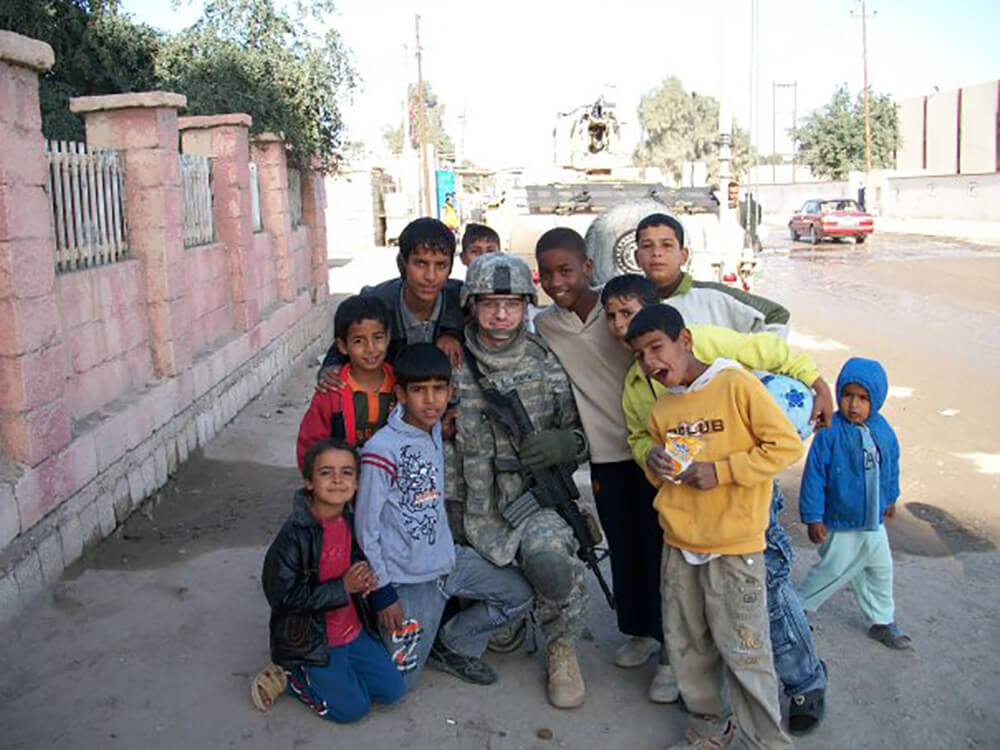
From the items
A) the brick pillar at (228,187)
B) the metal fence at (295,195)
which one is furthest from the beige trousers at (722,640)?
the metal fence at (295,195)

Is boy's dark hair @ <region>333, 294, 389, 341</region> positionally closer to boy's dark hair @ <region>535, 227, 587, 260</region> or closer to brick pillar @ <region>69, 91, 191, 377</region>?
boy's dark hair @ <region>535, 227, 587, 260</region>

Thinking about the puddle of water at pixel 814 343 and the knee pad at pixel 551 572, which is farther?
the puddle of water at pixel 814 343

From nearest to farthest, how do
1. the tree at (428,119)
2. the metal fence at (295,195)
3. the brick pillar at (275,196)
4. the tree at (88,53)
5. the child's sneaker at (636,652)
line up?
the child's sneaker at (636,652)
the brick pillar at (275,196)
the tree at (88,53)
the metal fence at (295,195)
the tree at (428,119)

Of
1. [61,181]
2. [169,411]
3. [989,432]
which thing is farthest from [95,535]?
[989,432]

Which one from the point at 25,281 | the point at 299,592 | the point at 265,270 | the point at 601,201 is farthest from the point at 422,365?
the point at 601,201

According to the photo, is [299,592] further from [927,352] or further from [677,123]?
[677,123]

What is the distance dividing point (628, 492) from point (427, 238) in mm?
1196

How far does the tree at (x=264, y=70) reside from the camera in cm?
1112

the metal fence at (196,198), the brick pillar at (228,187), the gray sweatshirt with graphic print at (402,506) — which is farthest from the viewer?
the brick pillar at (228,187)

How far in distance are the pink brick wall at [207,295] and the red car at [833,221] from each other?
2647 centimetres

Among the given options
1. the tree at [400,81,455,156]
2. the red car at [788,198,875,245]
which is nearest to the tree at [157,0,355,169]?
the red car at [788,198,875,245]

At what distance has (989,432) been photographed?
7367 mm

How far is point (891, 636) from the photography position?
383 cm

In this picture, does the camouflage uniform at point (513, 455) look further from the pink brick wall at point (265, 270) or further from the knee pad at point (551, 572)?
→ the pink brick wall at point (265, 270)
